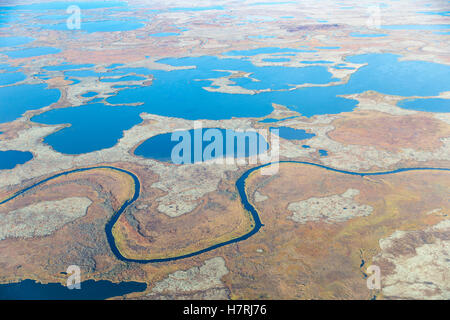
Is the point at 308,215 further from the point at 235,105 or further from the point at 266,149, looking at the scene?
the point at 235,105

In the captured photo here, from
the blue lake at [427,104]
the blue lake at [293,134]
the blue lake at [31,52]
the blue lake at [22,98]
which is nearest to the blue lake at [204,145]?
the blue lake at [293,134]

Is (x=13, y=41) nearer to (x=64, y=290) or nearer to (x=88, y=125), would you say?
(x=88, y=125)

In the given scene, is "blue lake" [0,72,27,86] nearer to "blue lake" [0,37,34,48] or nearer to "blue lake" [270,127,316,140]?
→ "blue lake" [0,37,34,48]

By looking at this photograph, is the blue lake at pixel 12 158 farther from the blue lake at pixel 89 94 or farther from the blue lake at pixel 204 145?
the blue lake at pixel 89 94

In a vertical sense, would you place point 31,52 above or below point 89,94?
above

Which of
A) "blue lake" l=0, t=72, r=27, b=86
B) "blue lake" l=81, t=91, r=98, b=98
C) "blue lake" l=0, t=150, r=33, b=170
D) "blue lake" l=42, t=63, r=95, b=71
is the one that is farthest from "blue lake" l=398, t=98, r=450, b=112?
"blue lake" l=0, t=72, r=27, b=86

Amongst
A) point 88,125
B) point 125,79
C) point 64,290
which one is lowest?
point 64,290

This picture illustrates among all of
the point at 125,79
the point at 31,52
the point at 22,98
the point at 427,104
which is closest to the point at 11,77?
the point at 22,98
